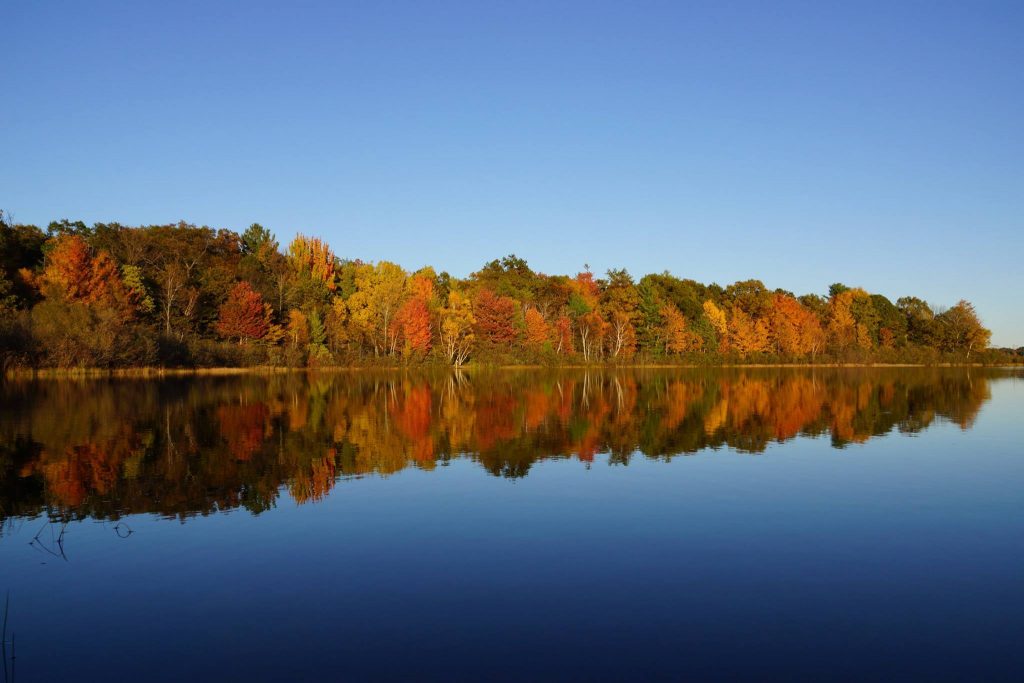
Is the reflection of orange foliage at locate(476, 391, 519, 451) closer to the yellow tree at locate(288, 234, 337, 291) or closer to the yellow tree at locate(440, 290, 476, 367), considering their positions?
the yellow tree at locate(440, 290, 476, 367)

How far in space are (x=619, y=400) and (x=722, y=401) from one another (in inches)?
182

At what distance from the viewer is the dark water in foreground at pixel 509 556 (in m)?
6.20

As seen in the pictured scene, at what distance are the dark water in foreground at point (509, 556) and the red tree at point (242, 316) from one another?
2005 inches

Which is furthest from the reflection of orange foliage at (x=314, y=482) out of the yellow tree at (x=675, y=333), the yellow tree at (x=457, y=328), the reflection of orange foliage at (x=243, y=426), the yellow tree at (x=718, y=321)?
the yellow tree at (x=718, y=321)

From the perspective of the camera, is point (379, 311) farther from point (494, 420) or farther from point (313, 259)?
point (494, 420)

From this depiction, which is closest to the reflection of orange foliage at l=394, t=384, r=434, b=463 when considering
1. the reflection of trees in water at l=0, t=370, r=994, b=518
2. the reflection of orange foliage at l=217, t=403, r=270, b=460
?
the reflection of trees in water at l=0, t=370, r=994, b=518

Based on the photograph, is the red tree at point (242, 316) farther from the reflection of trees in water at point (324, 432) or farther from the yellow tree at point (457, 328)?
the reflection of trees in water at point (324, 432)

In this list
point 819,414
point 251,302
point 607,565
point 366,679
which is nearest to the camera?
point 366,679

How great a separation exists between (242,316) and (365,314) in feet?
41.9

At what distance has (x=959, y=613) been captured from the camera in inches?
281

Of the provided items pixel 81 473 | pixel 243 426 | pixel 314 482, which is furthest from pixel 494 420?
→ pixel 81 473

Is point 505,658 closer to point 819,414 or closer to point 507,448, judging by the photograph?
point 507,448

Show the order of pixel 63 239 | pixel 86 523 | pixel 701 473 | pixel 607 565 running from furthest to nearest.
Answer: pixel 63 239, pixel 701 473, pixel 86 523, pixel 607 565

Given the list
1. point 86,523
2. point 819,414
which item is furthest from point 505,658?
point 819,414
